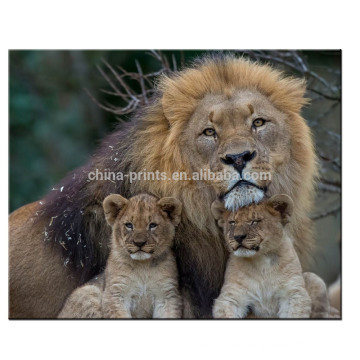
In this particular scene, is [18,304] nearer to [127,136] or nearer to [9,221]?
[9,221]

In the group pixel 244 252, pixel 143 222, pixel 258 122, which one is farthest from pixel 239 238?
pixel 258 122

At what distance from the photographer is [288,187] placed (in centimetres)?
368

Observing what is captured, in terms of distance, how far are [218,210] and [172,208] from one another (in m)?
0.19

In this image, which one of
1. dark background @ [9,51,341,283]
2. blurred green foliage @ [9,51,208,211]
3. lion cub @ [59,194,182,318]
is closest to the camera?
lion cub @ [59,194,182,318]

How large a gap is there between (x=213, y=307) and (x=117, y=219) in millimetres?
522

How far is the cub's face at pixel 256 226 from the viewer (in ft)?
11.4

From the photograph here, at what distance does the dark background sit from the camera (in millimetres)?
4934

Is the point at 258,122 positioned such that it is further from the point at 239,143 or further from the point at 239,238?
the point at 239,238

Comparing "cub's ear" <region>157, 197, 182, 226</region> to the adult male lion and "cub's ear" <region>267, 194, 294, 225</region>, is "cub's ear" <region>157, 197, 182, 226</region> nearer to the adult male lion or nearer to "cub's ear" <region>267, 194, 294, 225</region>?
the adult male lion

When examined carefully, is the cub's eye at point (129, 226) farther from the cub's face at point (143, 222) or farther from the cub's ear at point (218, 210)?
the cub's ear at point (218, 210)

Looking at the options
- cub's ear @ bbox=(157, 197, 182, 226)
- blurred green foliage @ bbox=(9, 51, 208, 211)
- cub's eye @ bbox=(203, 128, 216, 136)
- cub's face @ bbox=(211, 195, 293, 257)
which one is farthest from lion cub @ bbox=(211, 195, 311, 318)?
blurred green foliage @ bbox=(9, 51, 208, 211)

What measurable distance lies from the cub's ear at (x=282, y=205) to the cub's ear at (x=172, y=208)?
0.37 metres

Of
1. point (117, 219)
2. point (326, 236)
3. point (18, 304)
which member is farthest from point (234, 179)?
point (326, 236)

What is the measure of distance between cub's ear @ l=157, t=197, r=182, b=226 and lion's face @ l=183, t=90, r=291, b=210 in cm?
16
